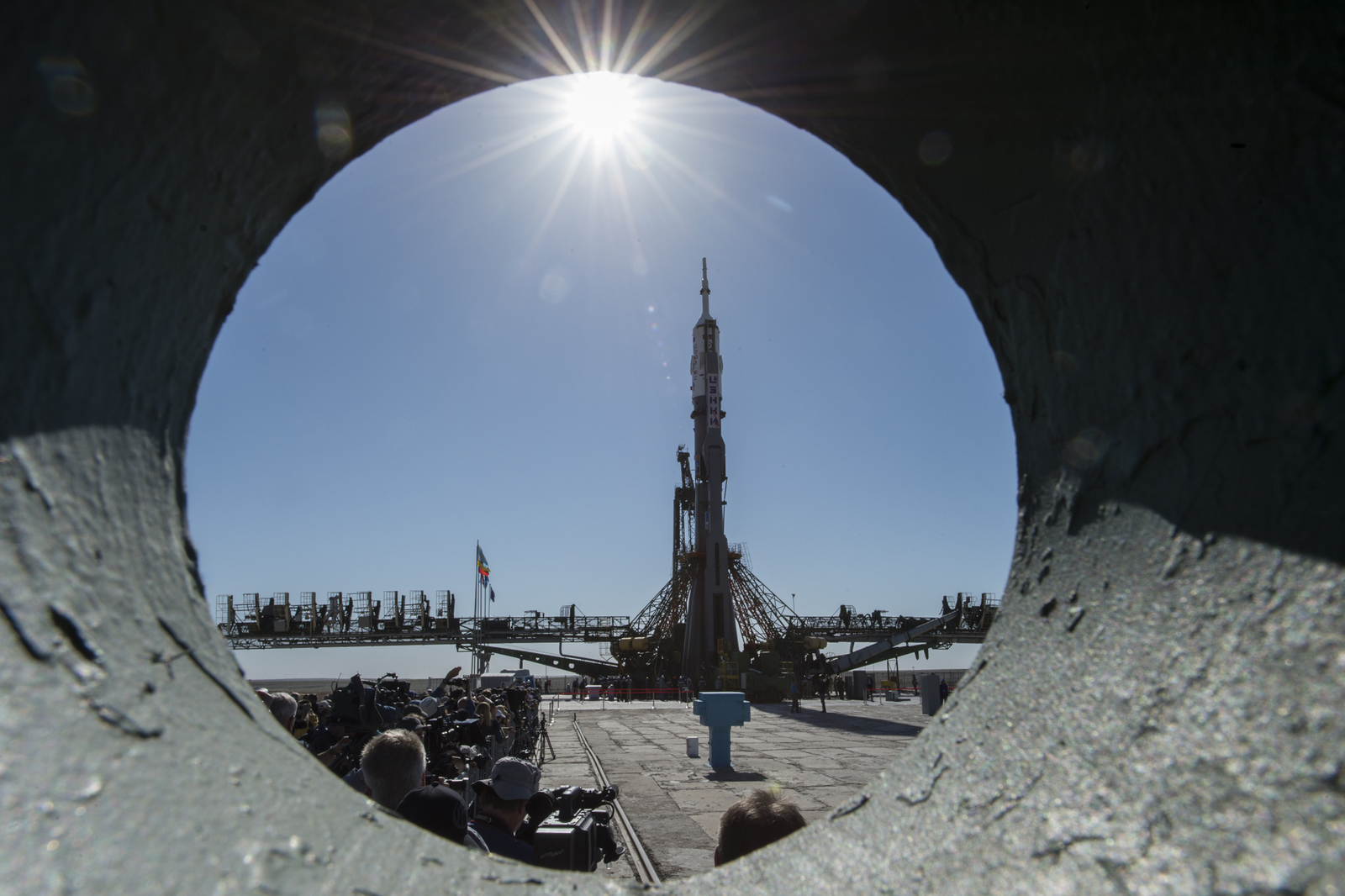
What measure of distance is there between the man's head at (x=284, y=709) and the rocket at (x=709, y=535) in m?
29.0

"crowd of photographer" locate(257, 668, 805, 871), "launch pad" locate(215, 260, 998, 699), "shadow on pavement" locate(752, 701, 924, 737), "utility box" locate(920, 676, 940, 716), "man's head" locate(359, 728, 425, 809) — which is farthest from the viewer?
"launch pad" locate(215, 260, 998, 699)

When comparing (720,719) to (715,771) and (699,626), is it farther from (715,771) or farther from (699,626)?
(699,626)

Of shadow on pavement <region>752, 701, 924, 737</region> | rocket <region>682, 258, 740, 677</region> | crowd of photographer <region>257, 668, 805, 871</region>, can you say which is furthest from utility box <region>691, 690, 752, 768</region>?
rocket <region>682, 258, 740, 677</region>

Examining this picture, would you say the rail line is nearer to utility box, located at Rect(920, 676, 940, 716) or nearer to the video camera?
the video camera

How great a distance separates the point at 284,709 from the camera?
17.1 ft

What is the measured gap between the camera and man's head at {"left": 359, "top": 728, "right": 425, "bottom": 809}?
136 inches

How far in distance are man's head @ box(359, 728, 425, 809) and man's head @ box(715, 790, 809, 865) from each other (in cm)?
171

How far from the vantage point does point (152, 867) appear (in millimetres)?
865

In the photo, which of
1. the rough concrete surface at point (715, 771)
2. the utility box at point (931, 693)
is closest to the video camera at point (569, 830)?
the rough concrete surface at point (715, 771)

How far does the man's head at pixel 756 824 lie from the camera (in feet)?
7.91

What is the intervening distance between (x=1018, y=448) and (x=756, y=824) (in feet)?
4.97

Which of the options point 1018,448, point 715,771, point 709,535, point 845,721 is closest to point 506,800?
point 1018,448

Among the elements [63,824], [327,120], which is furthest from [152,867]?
[327,120]

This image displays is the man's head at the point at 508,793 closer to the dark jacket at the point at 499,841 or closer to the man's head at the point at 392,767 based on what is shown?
the dark jacket at the point at 499,841
